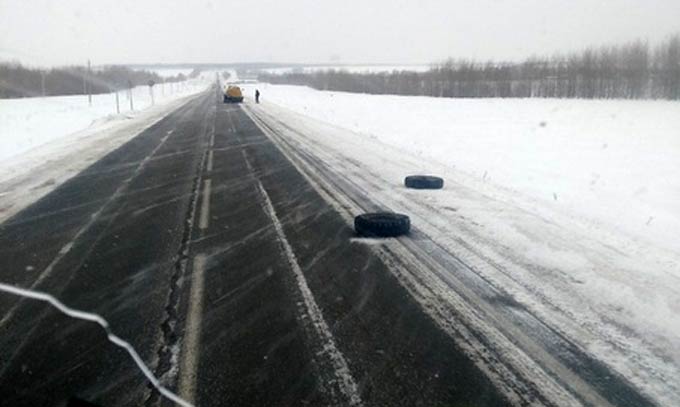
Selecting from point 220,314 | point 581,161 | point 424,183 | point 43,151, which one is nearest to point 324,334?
point 220,314

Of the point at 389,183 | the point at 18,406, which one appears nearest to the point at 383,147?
the point at 389,183

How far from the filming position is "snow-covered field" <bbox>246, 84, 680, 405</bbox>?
4707mm

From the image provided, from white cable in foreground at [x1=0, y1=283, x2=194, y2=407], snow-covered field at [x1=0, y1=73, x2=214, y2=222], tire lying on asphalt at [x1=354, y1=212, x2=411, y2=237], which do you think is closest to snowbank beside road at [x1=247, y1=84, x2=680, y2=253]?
tire lying on asphalt at [x1=354, y1=212, x2=411, y2=237]

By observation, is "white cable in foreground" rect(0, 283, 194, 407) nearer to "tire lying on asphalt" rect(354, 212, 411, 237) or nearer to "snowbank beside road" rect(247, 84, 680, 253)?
"tire lying on asphalt" rect(354, 212, 411, 237)

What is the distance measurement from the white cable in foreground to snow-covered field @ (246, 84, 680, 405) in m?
3.24

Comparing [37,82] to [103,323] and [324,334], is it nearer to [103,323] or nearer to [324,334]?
[103,323]

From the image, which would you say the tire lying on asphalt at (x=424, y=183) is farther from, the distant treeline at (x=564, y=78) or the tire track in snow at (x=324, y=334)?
the distant treeline at (x=564, y=78)

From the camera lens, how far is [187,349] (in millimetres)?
4211

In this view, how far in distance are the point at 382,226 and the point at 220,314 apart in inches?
122

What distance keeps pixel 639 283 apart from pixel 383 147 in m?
13.3

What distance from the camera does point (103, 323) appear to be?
4723 millimetres

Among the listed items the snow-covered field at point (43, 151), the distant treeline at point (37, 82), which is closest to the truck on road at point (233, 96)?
the distant treeline at point (37, 82)

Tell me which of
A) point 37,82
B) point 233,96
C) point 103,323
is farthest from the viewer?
point 37,82

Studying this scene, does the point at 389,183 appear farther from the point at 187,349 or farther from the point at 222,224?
the point at 187,349
